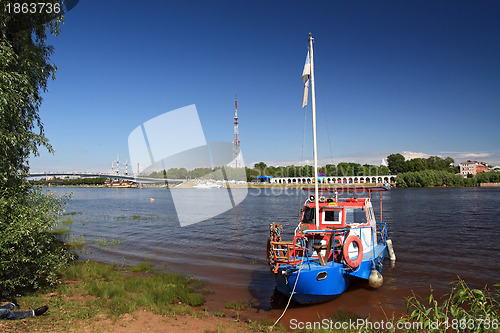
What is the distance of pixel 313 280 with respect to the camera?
12.8 meters

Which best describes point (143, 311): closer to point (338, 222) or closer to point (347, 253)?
point (347, 253)

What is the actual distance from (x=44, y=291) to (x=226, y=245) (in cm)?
1561

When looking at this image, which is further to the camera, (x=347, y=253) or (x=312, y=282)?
(x=347, y=253)

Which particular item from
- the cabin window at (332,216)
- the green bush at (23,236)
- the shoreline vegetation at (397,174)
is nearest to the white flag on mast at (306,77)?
the cabin window at (332,216)

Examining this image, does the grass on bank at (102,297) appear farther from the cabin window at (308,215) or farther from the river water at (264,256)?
the cabin window at (308,215)

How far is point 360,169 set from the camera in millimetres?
185125


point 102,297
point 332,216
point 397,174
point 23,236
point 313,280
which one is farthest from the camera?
point 397,174

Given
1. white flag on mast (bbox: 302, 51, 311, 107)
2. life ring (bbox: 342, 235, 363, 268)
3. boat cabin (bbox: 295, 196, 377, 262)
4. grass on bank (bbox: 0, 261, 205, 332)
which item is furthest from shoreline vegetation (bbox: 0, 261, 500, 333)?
white flag on mast (bbox: 302, 51, 311, 107)

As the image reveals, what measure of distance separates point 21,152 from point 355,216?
15.7 metres

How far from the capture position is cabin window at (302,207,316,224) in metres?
17.1

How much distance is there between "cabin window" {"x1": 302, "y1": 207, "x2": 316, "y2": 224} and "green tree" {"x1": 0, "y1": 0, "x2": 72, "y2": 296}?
38.0 feet

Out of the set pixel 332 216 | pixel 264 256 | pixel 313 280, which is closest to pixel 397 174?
pixel 264 256

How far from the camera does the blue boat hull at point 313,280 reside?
12.7 m

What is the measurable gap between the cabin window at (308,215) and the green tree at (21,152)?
11577 millimetres
